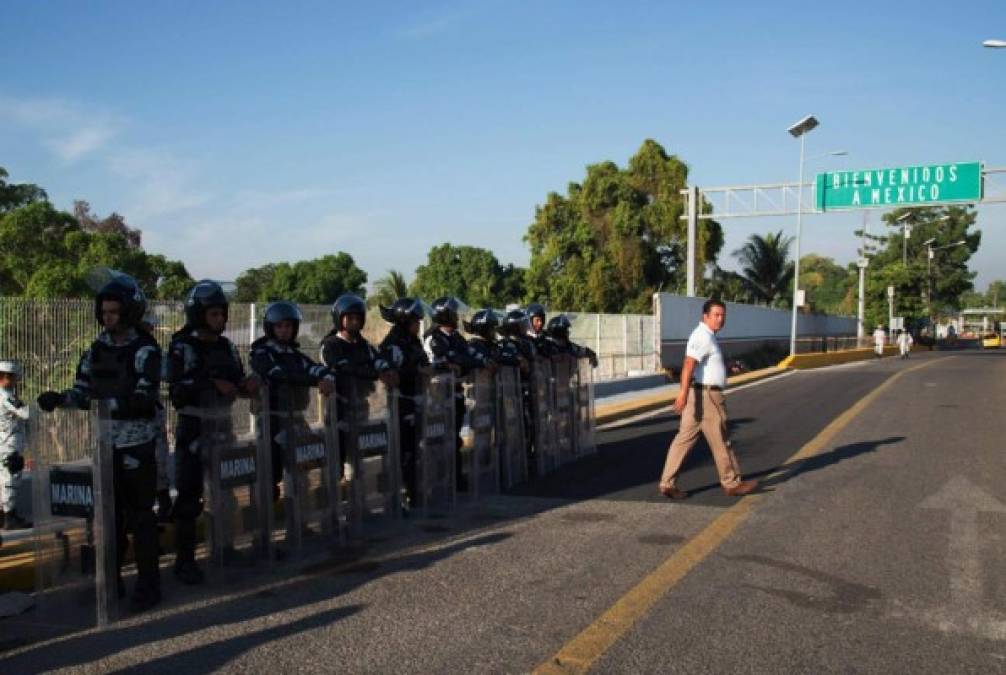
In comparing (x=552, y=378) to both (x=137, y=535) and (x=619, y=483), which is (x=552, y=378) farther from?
(x=137, y=535)

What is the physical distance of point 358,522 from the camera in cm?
665

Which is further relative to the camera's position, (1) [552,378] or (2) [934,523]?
(1) [552,378]

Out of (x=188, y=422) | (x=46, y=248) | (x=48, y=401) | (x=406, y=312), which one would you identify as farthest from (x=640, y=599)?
(x=46, y=248)

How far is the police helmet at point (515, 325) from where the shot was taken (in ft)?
32.0

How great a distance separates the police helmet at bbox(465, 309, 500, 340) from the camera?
30.1ft

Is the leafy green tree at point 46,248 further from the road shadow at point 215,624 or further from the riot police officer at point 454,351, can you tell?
the road shadow at point 215,624

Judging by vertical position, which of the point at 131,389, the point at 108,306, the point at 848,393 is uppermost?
the point at 108,306

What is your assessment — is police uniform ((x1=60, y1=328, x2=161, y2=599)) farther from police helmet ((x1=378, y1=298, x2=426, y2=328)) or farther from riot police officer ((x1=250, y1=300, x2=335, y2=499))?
police helmet ((x1=378, y1=298, x2=426, y2=328))

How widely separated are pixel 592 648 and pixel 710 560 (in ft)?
5.95

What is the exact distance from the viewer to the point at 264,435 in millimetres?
5875

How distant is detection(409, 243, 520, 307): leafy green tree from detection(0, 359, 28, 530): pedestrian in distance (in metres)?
52.2

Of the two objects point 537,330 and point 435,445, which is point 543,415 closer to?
point 537,330

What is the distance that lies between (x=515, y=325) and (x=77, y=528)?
545cm

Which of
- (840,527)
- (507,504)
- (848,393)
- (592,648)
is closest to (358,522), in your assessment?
(507,504)
